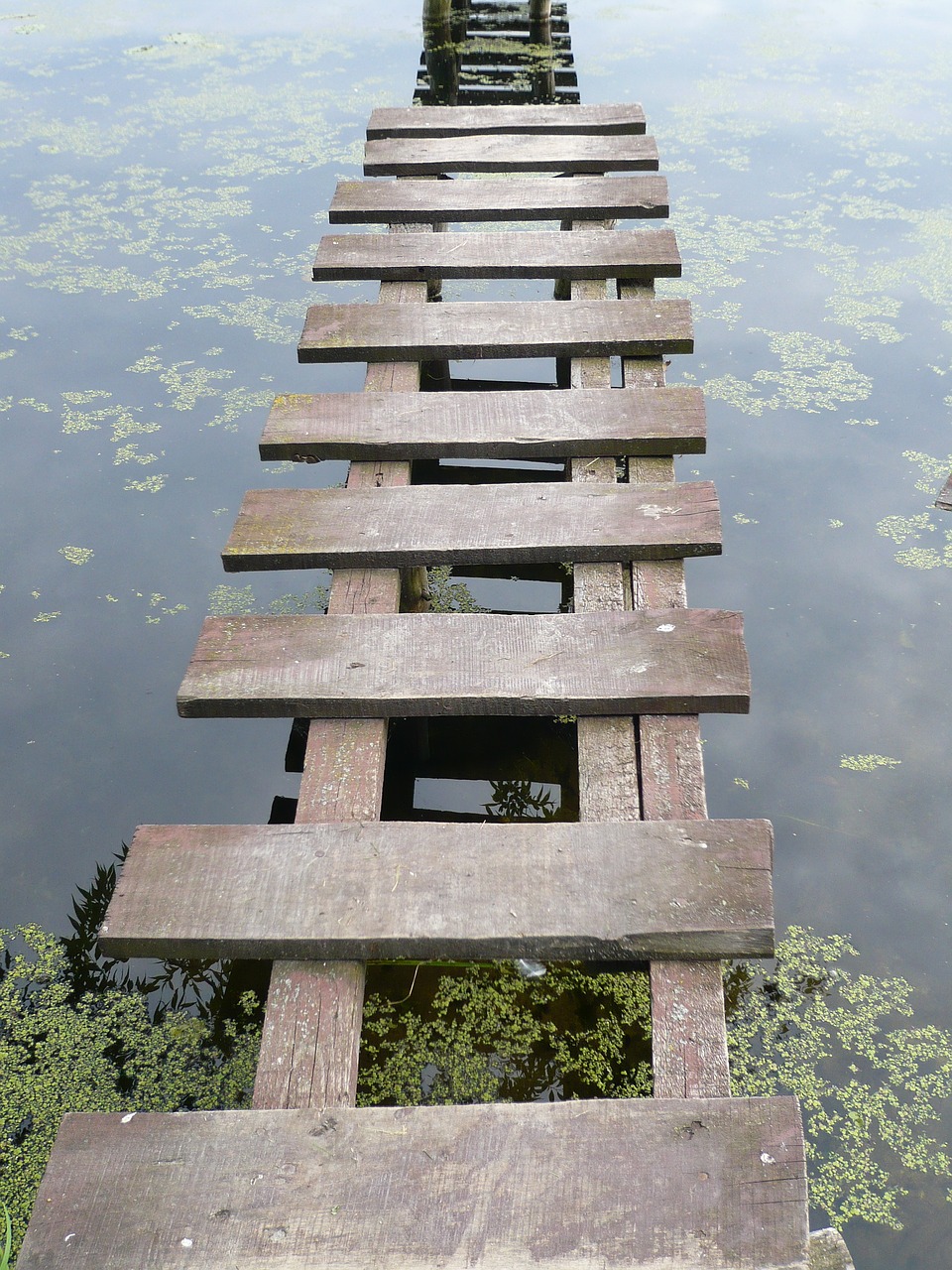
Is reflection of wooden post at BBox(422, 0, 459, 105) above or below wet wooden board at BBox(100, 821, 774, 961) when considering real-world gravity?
above

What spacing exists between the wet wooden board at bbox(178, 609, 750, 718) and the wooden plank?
59 cm

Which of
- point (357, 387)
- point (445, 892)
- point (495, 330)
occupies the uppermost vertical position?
point (495, 330)

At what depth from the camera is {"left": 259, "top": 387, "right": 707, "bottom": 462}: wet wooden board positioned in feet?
7.00

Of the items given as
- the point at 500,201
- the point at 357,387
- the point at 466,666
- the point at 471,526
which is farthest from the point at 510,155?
the point at 466,666

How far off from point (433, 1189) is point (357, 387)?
7.78ft

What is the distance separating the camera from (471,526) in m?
1.93

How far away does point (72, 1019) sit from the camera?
1596 mm

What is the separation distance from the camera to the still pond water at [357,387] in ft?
6.31

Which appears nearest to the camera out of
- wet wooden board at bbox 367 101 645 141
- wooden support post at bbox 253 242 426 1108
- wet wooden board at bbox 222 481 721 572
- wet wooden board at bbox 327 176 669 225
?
wooden support post at bbox 253 242 426 1108

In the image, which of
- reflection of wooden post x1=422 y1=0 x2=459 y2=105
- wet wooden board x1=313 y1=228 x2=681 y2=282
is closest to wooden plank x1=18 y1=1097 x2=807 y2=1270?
wet wooden board x1=313 y1=228 x2=681 y2=282

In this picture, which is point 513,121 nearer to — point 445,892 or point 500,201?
point 500,201

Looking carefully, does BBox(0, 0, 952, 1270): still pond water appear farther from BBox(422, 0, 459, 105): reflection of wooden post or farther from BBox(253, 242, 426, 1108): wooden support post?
BBox(253, 242, 426, 1108): wooden support post

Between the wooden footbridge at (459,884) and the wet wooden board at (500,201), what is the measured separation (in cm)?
87

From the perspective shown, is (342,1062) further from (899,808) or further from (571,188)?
(571,188)
